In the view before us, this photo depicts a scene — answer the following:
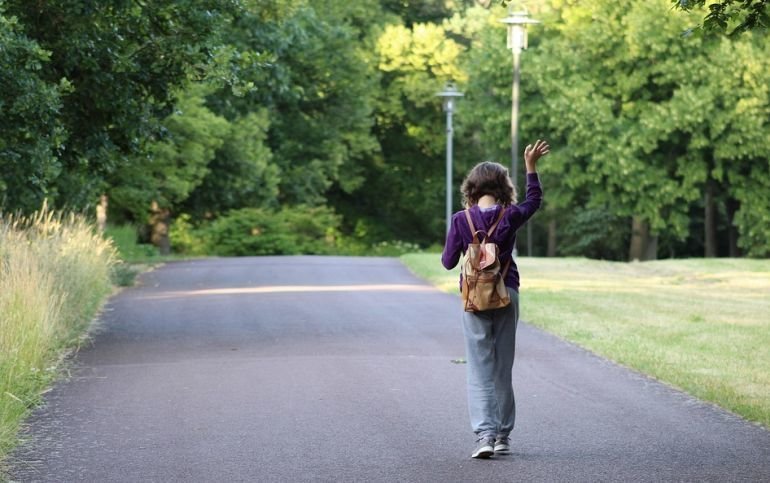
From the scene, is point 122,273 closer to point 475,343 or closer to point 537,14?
point 475,343

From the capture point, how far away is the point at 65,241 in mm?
19500

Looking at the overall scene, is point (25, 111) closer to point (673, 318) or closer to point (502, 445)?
point (502, 445)

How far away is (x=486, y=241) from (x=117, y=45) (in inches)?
346

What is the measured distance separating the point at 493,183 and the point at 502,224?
27 centimetres

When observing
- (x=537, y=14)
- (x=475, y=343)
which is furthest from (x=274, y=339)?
(x=537, y=14)

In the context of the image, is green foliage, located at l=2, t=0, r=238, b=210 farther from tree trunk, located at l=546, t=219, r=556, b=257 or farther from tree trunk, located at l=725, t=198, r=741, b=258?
tree trunk, located at l=546, t=219, r=556, b=257

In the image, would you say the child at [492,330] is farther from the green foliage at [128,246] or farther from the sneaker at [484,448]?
the green foliage at [128,246]

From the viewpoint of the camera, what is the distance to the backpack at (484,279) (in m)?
8.18

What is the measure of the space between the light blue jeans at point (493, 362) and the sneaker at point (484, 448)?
0.36ft

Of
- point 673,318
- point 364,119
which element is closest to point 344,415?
point 673,318

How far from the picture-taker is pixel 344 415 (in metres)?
9.99

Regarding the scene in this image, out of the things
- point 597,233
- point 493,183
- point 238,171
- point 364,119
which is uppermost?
point 364,119

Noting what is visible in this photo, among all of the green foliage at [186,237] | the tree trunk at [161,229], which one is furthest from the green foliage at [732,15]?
the green foliage at [186,237]

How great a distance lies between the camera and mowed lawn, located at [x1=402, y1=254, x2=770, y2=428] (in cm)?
1225
